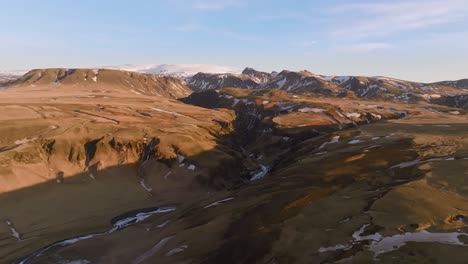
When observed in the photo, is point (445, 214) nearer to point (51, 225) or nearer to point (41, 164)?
point (51, 225)

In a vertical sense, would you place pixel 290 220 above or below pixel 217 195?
above

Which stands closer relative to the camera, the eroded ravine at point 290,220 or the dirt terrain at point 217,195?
the eroded ravine at point 290,220

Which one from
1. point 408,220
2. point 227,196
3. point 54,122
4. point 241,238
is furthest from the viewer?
point 54,122

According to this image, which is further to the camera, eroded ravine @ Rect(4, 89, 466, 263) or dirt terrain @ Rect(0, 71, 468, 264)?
dirt terrain @ Rect(0, 71, 468, 264)

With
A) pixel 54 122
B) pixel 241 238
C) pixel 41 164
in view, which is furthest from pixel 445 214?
pixel 54 122

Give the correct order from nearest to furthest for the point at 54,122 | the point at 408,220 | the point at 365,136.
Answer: the point at 408,220 < the point at 365,136 < the point at 54,122

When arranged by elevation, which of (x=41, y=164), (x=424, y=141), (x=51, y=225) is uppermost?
(x=424, y=141)

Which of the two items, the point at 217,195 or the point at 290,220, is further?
the point at 217,195

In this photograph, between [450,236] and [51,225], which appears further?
[51,225]
